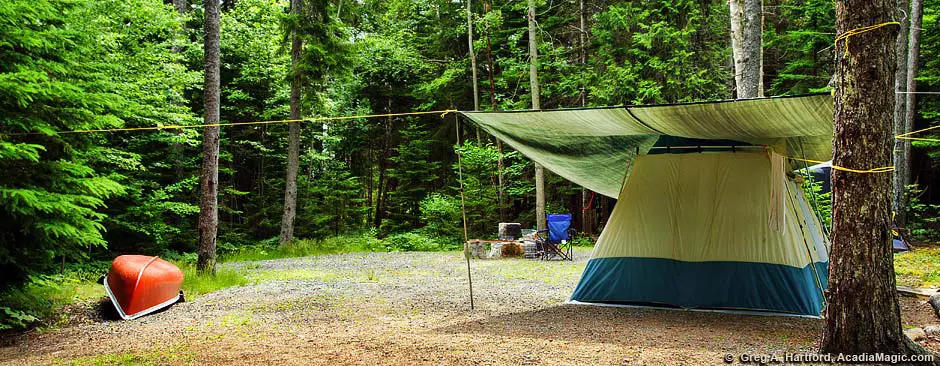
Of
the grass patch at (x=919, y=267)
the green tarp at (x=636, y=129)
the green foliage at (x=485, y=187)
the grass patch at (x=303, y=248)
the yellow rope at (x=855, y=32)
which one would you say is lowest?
the grass patch at (x=303, y=248)

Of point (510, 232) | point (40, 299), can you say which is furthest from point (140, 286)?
point (510, 232)

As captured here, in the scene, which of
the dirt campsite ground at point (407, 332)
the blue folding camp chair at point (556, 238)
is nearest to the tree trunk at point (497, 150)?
the blue folding camp chair at point (556, 238)

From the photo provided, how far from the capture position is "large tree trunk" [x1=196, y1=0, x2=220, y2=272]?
7090mm

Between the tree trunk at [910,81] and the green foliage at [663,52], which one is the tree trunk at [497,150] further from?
the tree trunk at [910,81]

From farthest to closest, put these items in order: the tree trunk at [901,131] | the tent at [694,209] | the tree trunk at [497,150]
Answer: the tree trunk at [497,150] < the tree trunk at [901,131] < the tent at [694,209]

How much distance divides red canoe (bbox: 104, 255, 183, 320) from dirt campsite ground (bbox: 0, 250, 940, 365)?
0.60ft

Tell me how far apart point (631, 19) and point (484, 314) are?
8.30 m

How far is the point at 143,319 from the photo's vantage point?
4996 mm

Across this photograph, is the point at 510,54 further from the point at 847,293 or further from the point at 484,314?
the point at 847,293

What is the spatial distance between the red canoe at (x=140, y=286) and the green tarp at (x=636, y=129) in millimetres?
3320

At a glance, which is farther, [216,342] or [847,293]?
[216,342]

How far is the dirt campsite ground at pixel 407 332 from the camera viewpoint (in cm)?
350

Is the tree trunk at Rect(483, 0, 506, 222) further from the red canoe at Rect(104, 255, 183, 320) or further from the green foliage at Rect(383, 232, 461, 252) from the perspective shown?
the red canoe at Rect(104, 255, 183, 320)

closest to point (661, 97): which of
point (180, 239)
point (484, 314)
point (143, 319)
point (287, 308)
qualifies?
point (484, 314)
